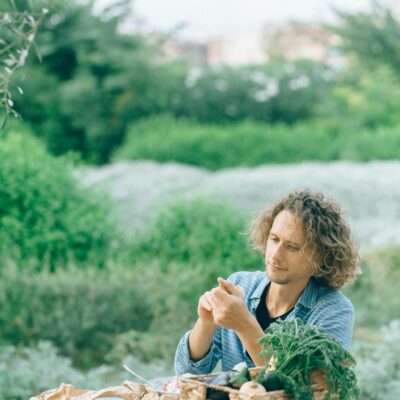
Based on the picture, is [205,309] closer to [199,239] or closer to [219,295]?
[219,295]

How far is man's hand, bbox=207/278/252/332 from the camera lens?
252 cm

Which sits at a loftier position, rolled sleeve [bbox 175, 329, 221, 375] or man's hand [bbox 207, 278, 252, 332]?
man's hand [bbox 207, 278, 252, 332]

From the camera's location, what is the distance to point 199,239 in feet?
22.5

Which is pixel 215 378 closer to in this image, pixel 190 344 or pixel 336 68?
pixel 190 344

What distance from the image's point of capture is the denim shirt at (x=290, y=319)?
2764 mm

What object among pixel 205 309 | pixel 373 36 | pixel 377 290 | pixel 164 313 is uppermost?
pixel 205 309

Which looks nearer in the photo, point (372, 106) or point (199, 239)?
point (199, 239)

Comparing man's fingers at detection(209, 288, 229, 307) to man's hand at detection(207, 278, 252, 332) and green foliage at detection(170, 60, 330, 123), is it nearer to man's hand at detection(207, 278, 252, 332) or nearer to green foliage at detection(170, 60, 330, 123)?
man's hand at detection(207, 278, 252, 332)

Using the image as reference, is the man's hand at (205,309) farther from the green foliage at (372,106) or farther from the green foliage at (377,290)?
the green foliage at (372,106)

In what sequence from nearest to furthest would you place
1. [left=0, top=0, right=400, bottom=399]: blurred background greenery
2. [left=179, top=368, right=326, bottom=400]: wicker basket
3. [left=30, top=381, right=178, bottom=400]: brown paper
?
[left=179, top=368, right=326, bottom=400]: wicker basket → [left=30, top=381, right=178, bottom=400]: brown paper → [left=0, top=0, right=400, bottom=399]: blurred background greenery

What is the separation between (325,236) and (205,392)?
0.79 m

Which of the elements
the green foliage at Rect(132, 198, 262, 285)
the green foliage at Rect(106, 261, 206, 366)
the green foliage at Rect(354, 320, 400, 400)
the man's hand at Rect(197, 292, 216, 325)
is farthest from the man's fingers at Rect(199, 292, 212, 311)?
the green foliage at Rect(132, 198, 262, 285)

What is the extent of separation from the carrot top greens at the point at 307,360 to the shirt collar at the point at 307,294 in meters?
0.48

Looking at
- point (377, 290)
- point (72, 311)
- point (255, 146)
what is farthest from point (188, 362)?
point (255, 146)
